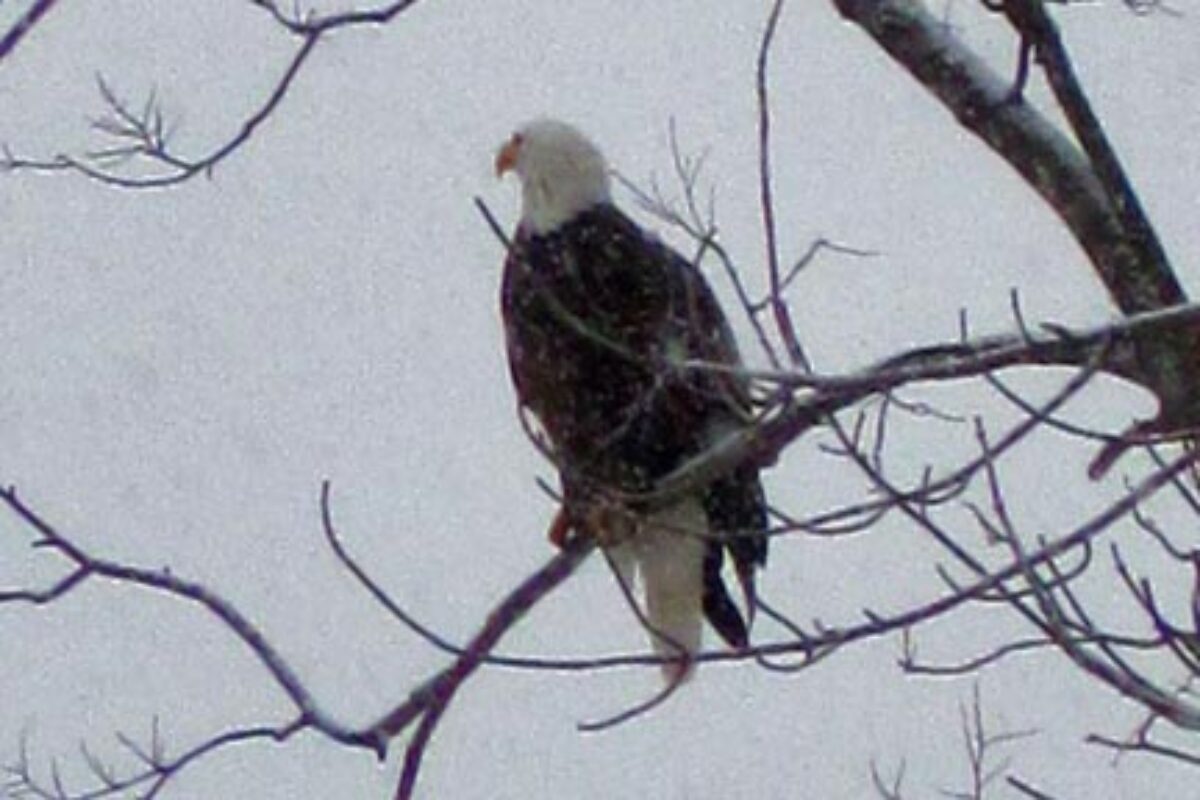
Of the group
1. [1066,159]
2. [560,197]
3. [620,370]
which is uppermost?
[560,197]

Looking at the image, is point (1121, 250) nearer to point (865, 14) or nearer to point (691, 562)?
point (865, 14)

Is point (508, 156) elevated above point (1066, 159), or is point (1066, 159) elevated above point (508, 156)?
point (508, 156)

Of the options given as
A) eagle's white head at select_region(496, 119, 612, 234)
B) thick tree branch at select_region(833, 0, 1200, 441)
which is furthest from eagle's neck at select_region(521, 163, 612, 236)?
thick tree branch at select_region(833, 0, 1200, 441)

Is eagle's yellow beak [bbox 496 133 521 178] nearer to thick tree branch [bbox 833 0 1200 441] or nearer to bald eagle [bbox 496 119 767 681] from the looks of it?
bald eagle [bbox 496 119 767 681]

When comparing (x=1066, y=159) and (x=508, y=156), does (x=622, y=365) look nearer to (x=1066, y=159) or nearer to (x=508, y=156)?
(x=508, y=156)

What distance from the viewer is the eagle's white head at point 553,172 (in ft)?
13.9

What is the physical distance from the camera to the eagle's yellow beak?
4.37 m

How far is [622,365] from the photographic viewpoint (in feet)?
13.3

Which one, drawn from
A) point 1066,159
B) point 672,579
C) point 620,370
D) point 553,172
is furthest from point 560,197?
point 1066,159

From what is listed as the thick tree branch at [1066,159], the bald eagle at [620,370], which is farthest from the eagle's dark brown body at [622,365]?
the thick tree branch at [1066,159]

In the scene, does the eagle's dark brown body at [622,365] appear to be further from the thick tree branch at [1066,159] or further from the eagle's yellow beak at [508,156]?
the thick tree branch at [1066,159]

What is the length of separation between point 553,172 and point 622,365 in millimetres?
374

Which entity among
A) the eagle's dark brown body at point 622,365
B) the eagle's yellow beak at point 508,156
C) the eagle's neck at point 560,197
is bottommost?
the eagle's dark brown body at point 622,365

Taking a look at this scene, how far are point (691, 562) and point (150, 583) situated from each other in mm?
1344
